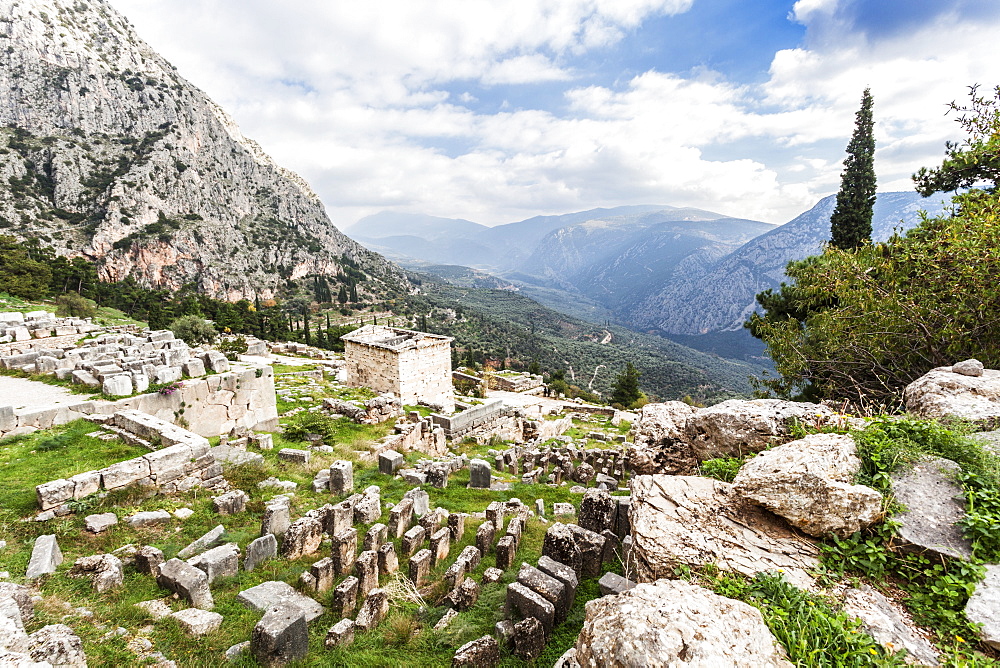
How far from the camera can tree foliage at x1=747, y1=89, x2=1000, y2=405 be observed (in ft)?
23.1

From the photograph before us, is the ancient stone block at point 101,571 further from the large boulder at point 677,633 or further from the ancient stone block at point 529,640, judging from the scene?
the large boulder at point 677,633

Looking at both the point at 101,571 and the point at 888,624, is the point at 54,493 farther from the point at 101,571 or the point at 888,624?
the point at 888,624

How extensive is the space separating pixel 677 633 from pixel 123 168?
352ft

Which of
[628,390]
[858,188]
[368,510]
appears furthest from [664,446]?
[628,390]

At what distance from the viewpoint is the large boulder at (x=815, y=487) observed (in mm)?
3473

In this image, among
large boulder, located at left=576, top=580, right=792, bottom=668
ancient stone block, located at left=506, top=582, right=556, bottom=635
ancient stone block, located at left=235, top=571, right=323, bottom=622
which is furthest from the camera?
ancient stone block, located at left=235, top=571, right=323, bottom=622

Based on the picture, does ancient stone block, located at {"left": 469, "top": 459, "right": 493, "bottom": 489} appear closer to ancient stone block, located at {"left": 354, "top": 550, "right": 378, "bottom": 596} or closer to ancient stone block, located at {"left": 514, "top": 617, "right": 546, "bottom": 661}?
ancient stone block, located at {"left": 354, "top": 550, "right": 378, "bottom": 596}

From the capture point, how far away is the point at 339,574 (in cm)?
593

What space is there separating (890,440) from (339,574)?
6877 mm

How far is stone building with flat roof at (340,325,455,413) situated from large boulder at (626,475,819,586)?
53.0 ft

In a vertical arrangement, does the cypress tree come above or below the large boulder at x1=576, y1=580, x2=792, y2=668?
above

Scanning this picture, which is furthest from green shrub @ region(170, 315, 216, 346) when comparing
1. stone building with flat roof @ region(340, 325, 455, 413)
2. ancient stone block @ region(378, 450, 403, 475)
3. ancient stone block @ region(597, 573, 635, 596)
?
ancient stone block @ region(597, 573, 635, 596)

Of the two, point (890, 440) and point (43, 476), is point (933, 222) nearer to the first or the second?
point (890, 440)

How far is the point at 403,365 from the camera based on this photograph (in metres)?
20.2
